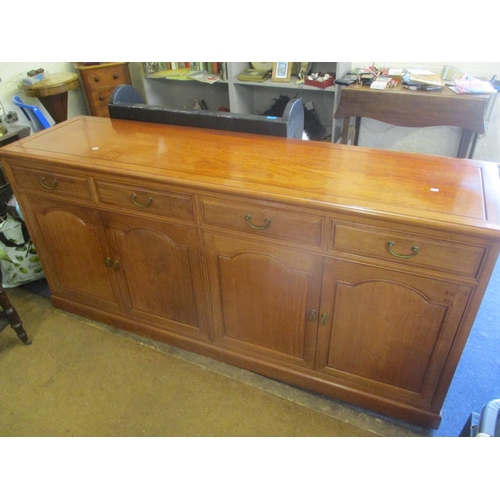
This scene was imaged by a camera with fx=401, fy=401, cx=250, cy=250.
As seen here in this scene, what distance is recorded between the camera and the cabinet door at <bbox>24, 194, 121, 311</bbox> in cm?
160

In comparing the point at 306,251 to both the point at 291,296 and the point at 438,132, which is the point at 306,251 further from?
the point at 438,132

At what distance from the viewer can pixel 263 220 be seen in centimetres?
123

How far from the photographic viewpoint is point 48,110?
3.25 metres

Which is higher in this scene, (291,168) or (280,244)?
(291,168)

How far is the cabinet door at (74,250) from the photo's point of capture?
1.60m

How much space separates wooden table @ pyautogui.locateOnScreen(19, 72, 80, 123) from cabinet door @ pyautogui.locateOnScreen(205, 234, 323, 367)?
2480mm

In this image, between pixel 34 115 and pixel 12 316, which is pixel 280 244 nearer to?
pixel 12 316

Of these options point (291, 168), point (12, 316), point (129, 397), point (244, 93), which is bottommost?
point (129, 397)

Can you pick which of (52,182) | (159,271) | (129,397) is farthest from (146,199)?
(129,397)

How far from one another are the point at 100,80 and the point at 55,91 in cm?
45

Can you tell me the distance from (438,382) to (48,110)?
11.0 feet

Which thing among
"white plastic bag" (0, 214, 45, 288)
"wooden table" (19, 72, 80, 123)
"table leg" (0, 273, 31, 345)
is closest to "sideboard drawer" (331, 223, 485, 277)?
"table leg" (0, 273, 31, 345)

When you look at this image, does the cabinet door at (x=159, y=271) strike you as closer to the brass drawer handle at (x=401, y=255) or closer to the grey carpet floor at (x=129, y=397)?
the grey carpet floor at (x=129, y=397)
